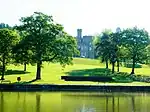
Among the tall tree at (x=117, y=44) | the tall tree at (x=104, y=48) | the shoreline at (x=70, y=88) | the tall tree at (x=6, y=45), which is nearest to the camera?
the shoreline at (x=70, y=88)

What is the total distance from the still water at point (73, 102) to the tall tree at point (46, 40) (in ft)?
52.5

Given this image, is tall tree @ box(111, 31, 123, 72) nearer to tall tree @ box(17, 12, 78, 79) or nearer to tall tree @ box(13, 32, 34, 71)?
tall tree @ box(17, 12, 78, 79)

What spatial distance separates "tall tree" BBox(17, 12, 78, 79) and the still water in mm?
16000

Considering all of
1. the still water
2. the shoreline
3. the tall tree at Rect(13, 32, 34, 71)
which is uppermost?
the tall tree at Rect(13, 32, 34, 71)

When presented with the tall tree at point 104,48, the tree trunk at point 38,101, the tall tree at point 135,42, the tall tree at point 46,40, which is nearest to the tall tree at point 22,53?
the tall tree at point 46,40

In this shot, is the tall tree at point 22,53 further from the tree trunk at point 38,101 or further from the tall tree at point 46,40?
the tree trunk at point 38,101

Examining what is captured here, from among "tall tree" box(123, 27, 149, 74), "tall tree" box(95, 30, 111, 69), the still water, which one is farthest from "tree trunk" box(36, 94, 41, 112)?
"tall tree" box(95, 30, 111, 69)

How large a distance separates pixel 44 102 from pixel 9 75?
35.2m

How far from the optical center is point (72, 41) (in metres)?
85.8

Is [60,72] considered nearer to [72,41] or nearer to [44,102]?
[72,41]

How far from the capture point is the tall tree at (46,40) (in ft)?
276

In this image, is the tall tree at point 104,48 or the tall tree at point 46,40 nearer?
the tall tree at point 46,40

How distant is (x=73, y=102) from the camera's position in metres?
56.6

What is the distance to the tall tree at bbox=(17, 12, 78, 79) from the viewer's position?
84.2 metres
